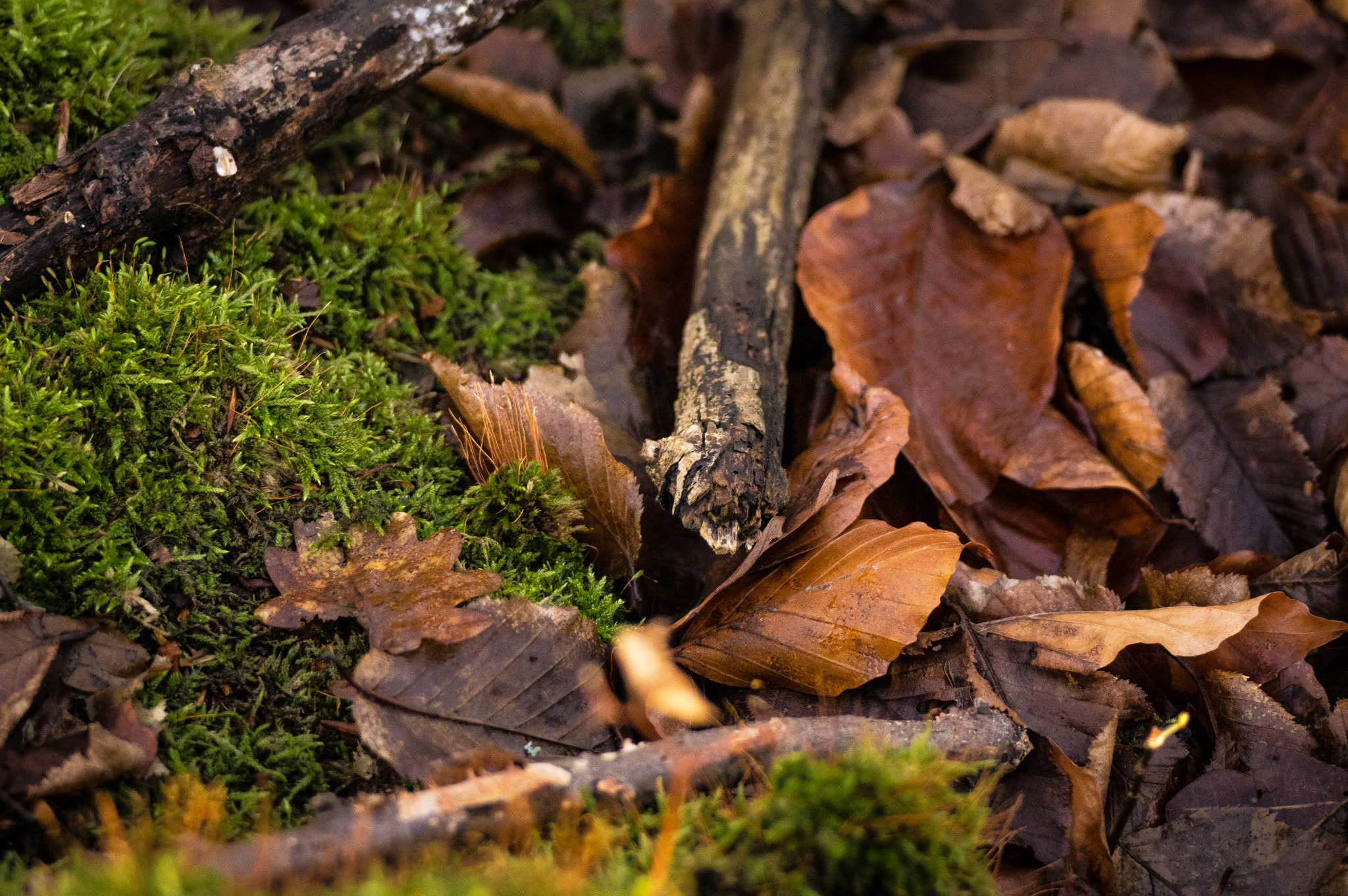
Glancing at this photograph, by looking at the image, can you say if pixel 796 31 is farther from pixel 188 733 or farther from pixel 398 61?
pixel 188 733

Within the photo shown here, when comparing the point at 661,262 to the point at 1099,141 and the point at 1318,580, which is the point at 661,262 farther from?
the point at 1318,580

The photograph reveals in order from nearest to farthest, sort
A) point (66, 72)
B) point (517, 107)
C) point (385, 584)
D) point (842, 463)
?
point (385, 584), point (842, 463), point (66, 72), point (517, 107)

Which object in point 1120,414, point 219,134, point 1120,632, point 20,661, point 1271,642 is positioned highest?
point 219,134

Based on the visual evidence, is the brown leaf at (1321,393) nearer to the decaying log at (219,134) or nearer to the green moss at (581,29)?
the decaying log at (219,134)

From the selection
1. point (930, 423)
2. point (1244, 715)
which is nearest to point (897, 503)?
point (930, 423)

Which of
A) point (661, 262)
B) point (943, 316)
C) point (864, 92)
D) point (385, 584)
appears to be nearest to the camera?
point (385, 584)

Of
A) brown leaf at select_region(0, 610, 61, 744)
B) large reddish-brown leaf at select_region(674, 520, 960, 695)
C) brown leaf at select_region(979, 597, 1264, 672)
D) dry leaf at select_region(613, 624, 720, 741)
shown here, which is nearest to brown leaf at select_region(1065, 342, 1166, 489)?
A: brown leaf at select_region(979, 597, 1264, 672)

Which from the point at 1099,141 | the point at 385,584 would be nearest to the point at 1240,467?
the point at 1099,141

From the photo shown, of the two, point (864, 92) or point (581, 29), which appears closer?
point (864, 92)
